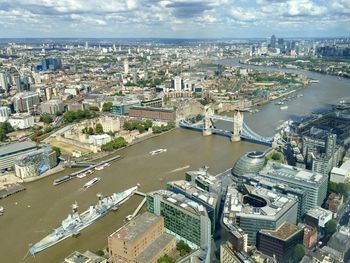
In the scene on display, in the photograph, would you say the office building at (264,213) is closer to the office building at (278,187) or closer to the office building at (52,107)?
the office building at (278,187)

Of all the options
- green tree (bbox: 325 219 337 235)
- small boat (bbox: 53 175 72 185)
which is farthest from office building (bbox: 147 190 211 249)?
small boat (bbox: 53 175 72 185)

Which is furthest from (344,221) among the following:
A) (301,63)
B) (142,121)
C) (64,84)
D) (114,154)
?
A: (301,63)

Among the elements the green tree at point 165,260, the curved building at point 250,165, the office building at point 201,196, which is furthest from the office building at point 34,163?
the green tree at point 165,260

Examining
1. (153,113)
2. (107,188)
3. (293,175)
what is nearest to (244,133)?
(153,113)

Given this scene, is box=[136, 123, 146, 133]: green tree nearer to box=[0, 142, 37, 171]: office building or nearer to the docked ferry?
box=[0, 142, 37, 171]: office building

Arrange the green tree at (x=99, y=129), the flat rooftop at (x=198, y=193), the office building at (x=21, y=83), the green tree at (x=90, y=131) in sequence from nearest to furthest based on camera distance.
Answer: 1. the flat rooftop at (x=198, y=193)
2. the green tree at (x=90, y=131)
3. the green tree at (x=99, y=129)
4. the office building at (x=21, y=83)

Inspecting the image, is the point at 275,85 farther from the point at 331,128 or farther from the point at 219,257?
the point at 219,257
